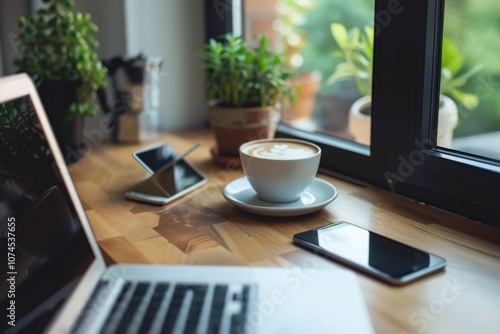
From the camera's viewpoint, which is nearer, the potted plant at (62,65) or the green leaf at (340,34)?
the potted plant at (62,65)

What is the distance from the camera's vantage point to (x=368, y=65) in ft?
4.67

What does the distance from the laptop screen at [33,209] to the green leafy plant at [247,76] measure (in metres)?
0.59

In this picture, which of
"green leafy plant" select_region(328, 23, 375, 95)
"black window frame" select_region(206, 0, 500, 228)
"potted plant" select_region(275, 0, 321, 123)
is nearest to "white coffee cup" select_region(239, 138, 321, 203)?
"black window frame" select_region(206, 0, 500, 228)

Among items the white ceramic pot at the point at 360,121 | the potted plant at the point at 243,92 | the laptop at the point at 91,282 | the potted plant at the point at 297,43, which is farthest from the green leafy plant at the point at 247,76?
the potted plant at the point at 297,43

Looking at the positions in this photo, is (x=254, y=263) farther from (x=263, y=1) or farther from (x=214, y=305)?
(x=263, y=1)

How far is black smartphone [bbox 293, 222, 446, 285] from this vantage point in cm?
83

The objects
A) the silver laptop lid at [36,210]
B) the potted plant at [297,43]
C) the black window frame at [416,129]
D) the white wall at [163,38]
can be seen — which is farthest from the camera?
the potted plant at [297,43]

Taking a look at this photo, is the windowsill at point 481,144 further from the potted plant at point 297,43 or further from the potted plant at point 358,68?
the potted plant at point 297,43

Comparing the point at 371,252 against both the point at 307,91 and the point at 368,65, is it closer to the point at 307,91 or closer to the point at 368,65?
the point at 368,65

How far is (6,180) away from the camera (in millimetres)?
825

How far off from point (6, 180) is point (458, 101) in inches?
31.4

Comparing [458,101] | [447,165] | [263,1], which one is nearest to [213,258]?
[447,165]

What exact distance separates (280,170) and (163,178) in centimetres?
27

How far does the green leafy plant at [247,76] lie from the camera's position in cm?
134
